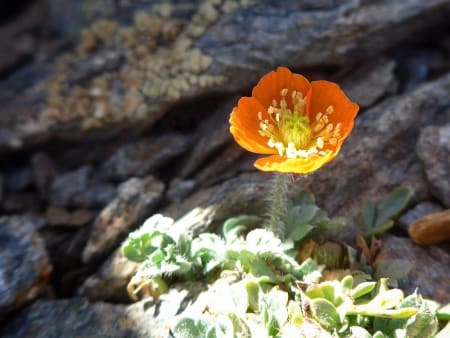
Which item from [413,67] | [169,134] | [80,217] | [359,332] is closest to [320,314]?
[359,332]

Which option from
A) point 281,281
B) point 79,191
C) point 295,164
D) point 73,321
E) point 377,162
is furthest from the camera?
point 79,191

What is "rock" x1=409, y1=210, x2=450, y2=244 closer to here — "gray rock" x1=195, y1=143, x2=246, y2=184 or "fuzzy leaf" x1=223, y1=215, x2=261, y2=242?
"fuzzy leaf" x1=223, y1=215, x2=261, y2=242

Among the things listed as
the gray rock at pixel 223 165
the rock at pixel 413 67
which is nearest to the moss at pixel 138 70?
the gray rock at pixel 223 165

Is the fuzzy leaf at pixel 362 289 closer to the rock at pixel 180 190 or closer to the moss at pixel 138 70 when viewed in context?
the rock at pixel 180 190

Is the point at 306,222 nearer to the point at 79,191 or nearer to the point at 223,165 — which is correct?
the point at 223,165

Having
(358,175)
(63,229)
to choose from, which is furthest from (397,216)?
(63,229)
